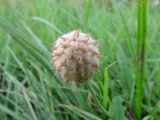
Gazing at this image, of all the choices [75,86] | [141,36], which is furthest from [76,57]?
[75,86]

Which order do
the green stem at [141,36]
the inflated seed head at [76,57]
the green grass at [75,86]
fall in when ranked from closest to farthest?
the inflated seed head at [76,57]
the green stem at [141,36]
the green grass at [75,86]

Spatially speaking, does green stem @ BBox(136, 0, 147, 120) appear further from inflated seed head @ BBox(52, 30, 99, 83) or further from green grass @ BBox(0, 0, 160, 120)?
inflated seed head @ BBox(52, 30, 99, 83)

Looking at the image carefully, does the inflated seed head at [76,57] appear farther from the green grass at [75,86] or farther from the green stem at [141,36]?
the green stem at [141,36]

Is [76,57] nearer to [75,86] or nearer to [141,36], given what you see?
[141,36]

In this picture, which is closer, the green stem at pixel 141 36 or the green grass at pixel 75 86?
the green stem at pixel 141 36

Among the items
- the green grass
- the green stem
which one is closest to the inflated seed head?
the green grass

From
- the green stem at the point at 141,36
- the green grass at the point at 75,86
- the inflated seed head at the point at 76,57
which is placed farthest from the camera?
the green grass at the point at 75,86

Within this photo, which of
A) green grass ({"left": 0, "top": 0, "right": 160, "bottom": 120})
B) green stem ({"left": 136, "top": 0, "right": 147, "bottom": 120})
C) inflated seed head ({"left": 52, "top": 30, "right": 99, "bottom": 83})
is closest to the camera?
inflated seed head ({"left": 52, "top": 30, "right": 99, "bottom": 83})

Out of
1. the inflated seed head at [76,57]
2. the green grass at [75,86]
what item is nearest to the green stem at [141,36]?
the green grass at [75,86]

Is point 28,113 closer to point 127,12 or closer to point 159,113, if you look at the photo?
point 159,113
